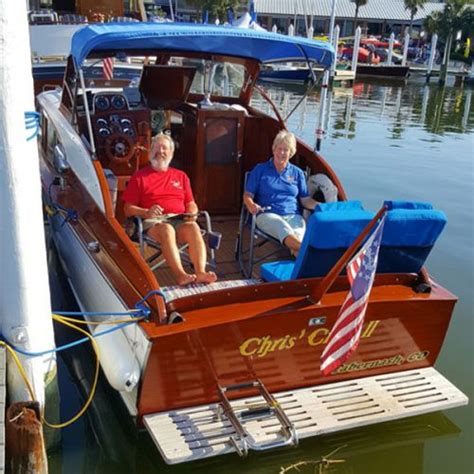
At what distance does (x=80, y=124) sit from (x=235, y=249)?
74.8 inches

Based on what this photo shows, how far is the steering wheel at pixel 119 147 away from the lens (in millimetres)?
5949

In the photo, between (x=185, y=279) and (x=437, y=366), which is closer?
(x=185, y=279)

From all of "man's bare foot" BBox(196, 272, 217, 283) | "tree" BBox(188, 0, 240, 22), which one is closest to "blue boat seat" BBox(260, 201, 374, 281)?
"man's bare foot" BBox(196, 272, 217, 283)

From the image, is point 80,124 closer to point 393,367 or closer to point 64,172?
point 64,172

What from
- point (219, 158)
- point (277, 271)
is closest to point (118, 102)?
point (219, 158)

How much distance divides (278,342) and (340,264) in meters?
0.63

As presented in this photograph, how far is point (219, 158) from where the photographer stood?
260 inches

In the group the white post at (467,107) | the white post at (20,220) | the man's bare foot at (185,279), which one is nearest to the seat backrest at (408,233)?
the man's bare foot at (185,279)

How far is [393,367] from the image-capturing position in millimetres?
4508

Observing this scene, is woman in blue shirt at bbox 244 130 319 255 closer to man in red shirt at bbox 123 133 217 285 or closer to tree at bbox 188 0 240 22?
man in red shirt at bbox 123 133 217 285

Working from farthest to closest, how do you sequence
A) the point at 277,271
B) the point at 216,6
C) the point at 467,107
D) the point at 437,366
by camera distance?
the point at 216,6, the point at 467,107, the point at 437,366, the point at 277,271

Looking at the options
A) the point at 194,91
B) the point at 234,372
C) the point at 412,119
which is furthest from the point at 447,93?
the point at 234,372

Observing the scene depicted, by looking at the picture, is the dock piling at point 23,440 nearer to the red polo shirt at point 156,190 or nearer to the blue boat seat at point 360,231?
the blue boat seat at point 360,231

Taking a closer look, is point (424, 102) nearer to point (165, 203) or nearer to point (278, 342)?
point (165, 203)
